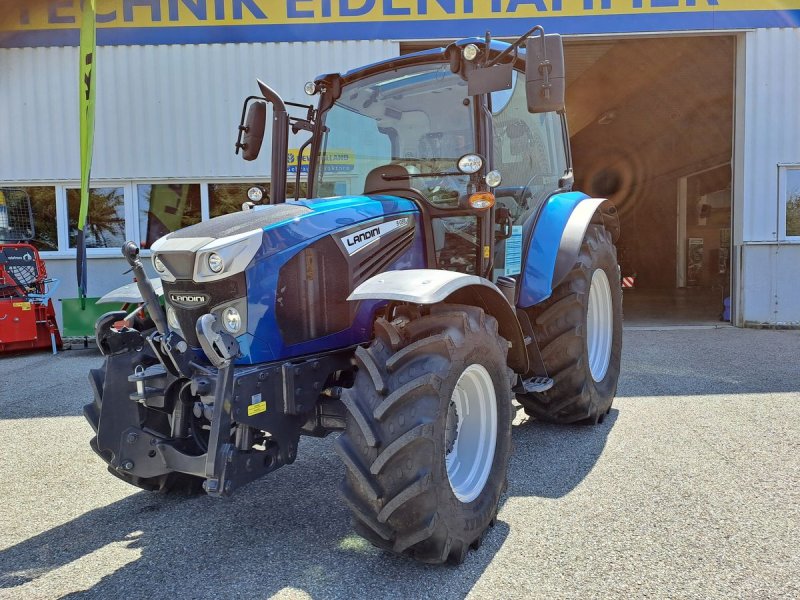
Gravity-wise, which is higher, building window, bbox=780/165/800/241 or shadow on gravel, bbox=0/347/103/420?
building window, bbox=780/165/800/241

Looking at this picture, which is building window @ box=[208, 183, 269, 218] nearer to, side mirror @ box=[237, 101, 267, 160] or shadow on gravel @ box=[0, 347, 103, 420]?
shadow on gravel @ box=[0, 347, 103, 420]

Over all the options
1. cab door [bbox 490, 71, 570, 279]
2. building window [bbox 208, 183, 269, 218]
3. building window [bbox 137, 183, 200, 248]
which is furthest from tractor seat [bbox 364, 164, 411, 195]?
building window [bbox 137, 183, 200, 248]

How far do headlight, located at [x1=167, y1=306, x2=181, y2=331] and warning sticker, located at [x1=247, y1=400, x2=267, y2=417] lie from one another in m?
0.58

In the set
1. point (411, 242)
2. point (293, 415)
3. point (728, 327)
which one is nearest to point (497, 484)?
point (293, 415)

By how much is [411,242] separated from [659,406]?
9.06 feet

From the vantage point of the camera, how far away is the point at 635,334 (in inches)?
348

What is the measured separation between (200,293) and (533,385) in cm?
208

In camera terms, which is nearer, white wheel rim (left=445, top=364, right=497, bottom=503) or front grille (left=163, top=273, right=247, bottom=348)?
front grille (left=163, top=273, right=247, bottom=348)

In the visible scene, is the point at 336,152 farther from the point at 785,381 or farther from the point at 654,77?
the point at 654,77

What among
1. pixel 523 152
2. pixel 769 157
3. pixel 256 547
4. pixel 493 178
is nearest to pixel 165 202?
pixel 523 152

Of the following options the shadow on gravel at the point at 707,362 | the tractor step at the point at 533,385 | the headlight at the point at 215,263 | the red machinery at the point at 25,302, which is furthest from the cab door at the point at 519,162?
the red machinery at the point at 25,302

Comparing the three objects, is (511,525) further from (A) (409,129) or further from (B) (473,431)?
(A) (409,129)

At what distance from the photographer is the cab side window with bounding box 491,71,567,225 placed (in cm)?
364

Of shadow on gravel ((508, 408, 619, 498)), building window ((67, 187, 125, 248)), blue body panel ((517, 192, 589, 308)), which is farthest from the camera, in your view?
building window ((67, 187, 125, 248))
